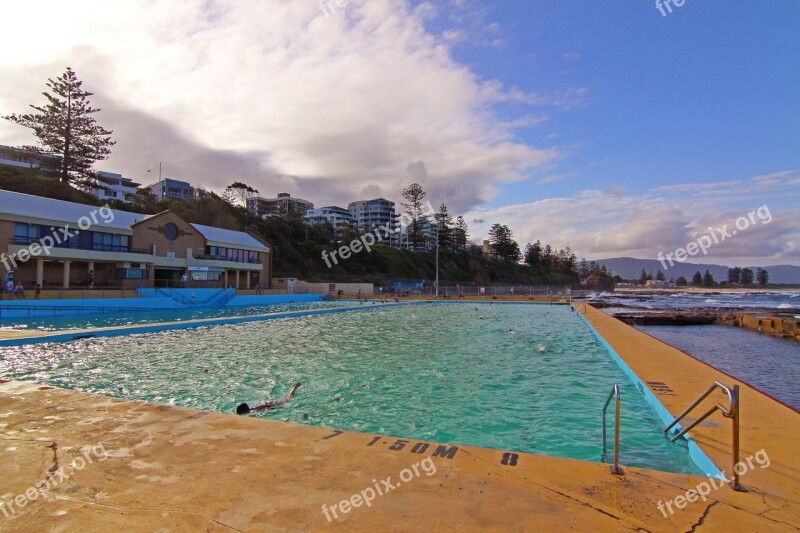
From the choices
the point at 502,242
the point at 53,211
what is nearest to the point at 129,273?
the point at 53,211

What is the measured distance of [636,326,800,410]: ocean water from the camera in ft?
35.6

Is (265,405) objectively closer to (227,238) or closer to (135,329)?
(135,329)

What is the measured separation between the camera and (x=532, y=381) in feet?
30.3

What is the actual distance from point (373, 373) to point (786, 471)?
24.2ft

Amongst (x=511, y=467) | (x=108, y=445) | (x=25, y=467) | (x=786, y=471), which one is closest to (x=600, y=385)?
(x=786, y=471)

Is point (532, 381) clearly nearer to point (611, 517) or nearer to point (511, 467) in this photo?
point (511, 467)

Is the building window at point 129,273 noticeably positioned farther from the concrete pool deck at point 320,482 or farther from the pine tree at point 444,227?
the pine tree at point 444,227

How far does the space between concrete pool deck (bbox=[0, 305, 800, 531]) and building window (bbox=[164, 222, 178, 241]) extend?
35.8m

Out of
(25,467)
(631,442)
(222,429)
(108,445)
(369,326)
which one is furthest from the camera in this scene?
(369,326)

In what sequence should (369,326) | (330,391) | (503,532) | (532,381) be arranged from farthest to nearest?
(369,326), (532,381), (330,391), (503,532)

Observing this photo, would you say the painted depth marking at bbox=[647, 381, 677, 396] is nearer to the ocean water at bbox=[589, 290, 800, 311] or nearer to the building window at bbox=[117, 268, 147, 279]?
the building window at bbox=[117, 268, 147, 279]

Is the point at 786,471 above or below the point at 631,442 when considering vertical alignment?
above

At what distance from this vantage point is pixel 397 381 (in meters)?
9.17

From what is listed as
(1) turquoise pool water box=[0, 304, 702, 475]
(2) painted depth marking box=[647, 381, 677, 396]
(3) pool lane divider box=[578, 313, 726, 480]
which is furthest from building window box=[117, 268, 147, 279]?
(2) painted depth marking box=[647, 381, 677, 396]
